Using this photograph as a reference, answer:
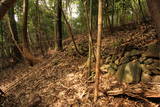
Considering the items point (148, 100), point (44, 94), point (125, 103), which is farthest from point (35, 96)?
point (148, 100)

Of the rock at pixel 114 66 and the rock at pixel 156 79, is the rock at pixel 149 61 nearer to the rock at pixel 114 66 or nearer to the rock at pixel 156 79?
the rock at pixel 156 79

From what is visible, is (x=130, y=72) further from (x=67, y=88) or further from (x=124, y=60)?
(x=67, y=88)

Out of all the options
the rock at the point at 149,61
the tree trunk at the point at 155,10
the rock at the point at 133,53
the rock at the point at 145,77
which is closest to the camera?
the tree trunk at the point at 155,10

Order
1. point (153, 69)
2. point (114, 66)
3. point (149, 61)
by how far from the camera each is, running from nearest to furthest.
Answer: point (153, 69), point (149, 61), point (114, 66)

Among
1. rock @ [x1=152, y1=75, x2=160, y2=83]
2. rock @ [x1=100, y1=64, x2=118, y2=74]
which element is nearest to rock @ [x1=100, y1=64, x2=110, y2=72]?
rock @ [x1=100, y1=64, x2=118, y2=74]

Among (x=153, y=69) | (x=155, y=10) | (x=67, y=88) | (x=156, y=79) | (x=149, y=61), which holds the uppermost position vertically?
(x=155, y=10)

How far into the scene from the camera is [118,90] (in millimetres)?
2164

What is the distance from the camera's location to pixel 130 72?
2.32 m

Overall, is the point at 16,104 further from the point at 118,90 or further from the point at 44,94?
the point at 118,90

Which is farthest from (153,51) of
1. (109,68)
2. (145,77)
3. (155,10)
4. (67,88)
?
(67,88)

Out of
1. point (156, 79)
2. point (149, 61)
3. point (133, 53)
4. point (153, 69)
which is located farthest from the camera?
point (133, 53)

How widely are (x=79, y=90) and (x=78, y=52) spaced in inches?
60.3

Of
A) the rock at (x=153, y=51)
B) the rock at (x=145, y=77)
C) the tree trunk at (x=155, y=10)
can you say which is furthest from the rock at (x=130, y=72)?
the tree trunk at (x=155, y=10)

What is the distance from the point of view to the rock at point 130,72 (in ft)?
7.34
